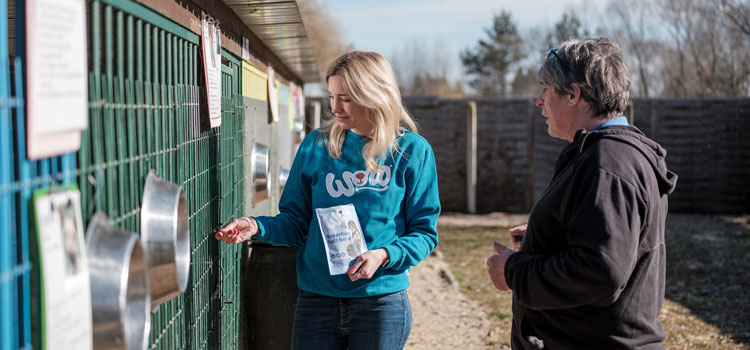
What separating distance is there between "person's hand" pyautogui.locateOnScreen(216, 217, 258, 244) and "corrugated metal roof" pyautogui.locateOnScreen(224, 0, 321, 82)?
1561mm

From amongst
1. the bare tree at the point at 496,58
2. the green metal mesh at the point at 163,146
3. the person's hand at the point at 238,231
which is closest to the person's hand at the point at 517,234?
the person's hand at the point at 238,231

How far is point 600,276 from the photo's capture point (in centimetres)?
193

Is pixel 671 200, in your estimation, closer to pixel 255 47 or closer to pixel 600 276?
pixel 255 47

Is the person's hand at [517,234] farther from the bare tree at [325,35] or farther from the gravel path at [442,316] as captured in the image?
the bare tree at [325,35]

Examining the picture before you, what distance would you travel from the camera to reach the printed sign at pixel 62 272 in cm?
122

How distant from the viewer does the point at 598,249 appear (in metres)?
1.92

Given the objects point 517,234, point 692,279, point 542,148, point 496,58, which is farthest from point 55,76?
point 496,58

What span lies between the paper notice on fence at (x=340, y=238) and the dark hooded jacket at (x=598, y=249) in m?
0.65

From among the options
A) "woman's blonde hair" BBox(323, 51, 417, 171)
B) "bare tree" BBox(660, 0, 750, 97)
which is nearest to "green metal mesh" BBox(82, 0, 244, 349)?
"woman's blonde hair" BBox(323, 51, 417, 171)

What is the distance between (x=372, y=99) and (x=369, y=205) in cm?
42

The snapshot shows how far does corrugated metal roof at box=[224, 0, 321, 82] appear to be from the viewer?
13.4 ft

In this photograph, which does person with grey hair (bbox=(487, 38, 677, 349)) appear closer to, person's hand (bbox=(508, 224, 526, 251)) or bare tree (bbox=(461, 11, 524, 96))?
person's hand (bbox=(508, 224, 526, 251))

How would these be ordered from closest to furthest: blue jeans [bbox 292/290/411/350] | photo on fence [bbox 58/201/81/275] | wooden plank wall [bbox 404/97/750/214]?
1. photo on fence [bbox 58/201/81/275]
2. blue jeans [bbox 292/290/411/350]
3. wooden plank wall [bbox 404/97/750/214]

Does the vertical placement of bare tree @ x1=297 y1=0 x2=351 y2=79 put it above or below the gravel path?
above
